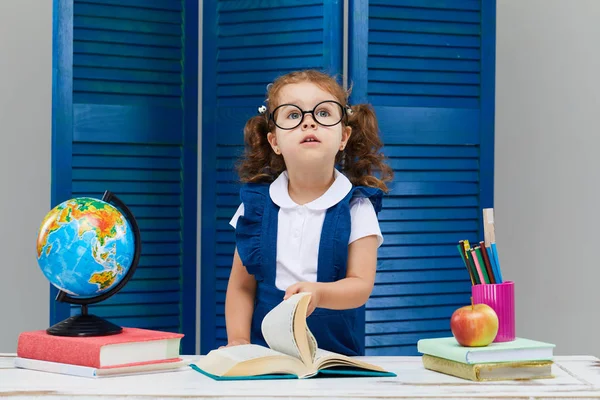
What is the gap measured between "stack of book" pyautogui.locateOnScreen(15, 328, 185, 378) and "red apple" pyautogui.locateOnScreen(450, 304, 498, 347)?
0.54 meters

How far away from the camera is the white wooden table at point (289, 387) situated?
1.43 metres

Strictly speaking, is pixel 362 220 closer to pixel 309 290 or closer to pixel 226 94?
pixel 309 290

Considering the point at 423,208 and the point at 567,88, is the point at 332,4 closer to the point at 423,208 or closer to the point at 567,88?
the point at 423,208

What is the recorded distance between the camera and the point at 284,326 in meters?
1.57

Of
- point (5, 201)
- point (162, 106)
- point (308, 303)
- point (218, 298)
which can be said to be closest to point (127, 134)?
point (162, 106)

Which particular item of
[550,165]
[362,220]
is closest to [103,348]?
[362,220]

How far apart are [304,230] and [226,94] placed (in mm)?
1092

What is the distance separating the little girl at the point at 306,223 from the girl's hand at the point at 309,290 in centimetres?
19

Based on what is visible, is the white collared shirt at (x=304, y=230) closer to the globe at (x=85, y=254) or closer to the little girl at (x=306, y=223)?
the little girl at (x=306, y=223)

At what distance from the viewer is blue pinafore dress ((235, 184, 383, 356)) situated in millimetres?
2082

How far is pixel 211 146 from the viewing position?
3.05 m

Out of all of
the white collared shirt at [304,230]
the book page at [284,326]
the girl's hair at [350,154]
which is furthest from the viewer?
the girl's hair at [350,154]

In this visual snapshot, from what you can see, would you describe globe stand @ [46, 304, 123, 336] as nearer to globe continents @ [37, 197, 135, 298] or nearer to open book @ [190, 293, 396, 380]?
globe continents @ [37, 197, 135, 298]

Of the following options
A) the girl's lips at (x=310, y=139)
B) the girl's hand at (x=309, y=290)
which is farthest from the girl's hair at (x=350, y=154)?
the girl's hand at (x=309, y=290)
